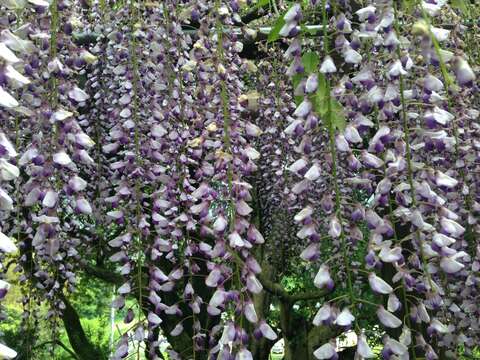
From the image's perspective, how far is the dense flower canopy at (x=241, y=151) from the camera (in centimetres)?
171

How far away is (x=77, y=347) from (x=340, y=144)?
13.6 feet

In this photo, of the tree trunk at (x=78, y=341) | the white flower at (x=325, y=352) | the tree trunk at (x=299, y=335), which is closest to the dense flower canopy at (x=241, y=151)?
the white flower at (x=325, y=352)

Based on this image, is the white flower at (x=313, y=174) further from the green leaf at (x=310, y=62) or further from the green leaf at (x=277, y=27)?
the green leaf at (x=277, y=27)

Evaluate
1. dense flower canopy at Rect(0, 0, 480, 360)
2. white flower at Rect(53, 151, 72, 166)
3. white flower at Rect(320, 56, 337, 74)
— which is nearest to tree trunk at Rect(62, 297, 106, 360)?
dense flower canopy at Rect(0, 0, 480, 360)

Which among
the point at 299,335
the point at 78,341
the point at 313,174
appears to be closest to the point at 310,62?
the point at 313,174

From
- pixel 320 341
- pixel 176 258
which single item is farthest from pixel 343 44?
pixel 320 341

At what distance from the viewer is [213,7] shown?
2.35m

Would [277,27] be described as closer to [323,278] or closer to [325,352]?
[323,278]

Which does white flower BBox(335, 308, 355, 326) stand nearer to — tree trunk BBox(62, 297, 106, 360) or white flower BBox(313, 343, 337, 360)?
white flower BBox(313, 343, 337, 360)

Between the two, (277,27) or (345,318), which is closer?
(345,318)

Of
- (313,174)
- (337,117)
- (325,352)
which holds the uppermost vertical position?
(337,117)

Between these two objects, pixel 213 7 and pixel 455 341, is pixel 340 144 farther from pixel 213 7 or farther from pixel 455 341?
pixel 455 341

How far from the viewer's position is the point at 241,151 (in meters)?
2.15

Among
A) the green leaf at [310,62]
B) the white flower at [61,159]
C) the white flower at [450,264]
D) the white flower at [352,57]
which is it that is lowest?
the white flower at [450,264]
